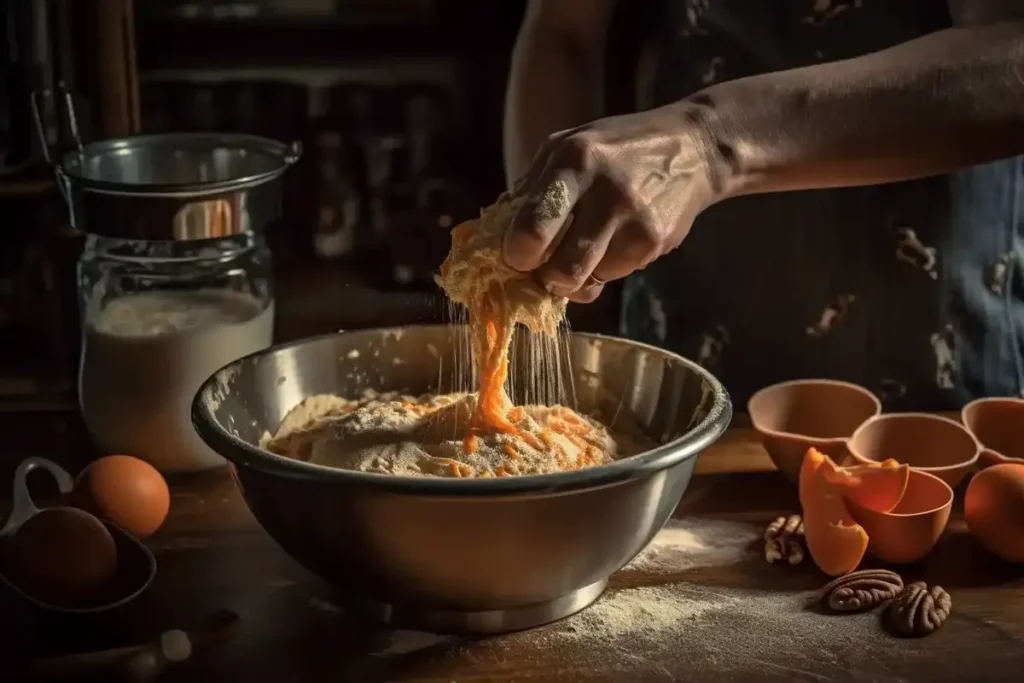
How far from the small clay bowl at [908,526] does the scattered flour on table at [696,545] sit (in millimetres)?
120

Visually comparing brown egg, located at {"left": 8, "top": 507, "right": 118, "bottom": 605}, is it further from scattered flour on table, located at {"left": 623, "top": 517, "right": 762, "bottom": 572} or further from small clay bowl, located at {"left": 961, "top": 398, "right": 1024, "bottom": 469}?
small clay bowl, located at {"left": 961, "top": 398, "right": 1024, "bottom": 469}

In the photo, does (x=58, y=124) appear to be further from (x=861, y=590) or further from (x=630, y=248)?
(x=861, y=590)

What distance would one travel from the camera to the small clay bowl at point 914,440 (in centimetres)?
125

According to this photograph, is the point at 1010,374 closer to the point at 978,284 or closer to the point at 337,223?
the point at 978,284

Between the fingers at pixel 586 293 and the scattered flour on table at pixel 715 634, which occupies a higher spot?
the fingers at pixel 586 293

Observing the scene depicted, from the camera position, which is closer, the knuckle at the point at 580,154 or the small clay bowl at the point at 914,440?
the knuckle at the point at 580,154

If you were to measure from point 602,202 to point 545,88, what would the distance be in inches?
26.5

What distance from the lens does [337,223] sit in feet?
7.49

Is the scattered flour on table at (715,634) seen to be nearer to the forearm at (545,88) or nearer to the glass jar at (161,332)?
the glass jar at (161,332)

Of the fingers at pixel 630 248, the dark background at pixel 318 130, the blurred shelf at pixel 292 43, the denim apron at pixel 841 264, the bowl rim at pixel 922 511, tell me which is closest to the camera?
the fingers at pixel 630 248

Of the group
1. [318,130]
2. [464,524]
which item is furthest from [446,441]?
[318,130]

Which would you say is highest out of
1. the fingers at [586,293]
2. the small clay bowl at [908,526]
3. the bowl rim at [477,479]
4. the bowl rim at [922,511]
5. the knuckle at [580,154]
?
the knuckle at [580,154]

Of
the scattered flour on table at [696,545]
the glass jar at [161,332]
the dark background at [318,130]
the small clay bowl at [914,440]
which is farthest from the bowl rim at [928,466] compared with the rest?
the dark background at [318,130]

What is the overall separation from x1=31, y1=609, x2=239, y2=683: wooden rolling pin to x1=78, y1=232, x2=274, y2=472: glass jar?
0.38 meters
